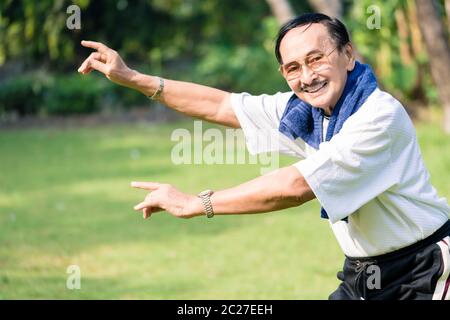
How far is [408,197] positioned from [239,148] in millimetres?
11071

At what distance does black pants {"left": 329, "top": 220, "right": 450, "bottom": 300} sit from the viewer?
374cm

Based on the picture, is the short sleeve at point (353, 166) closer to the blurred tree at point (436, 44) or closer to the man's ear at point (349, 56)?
the man's ear at point (349, 56)

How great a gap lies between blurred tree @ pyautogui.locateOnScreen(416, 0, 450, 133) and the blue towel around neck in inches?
363

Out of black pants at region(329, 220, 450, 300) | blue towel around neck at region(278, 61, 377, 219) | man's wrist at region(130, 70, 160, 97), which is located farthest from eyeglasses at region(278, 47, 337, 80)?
man's wrist at region(130, 70, 160, 97)

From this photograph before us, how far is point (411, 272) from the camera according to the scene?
149 inches

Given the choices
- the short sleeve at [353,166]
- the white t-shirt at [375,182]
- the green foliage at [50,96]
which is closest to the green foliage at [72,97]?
the green foliage at [50,96]

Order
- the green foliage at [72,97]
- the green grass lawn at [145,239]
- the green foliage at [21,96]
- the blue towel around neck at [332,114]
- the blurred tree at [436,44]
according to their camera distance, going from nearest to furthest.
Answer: the blue towel around neck at [332,114], the green grass lawn at [145,239], the blurred tree at [436,44], the green foliage at [21,96], the green foliage at [72,97]

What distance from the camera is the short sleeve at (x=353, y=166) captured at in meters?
3.49

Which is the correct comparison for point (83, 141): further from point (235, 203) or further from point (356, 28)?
point (235, 203)

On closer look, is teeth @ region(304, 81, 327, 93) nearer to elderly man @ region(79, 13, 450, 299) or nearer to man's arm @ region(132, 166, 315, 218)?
elderly man @ region(79, 13, 450, 299)

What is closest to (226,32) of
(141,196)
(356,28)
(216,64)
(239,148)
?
(216,64)

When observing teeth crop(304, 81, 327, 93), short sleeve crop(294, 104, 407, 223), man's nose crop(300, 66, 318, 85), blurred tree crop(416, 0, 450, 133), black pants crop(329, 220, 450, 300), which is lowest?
black pants crop(329, 220, 450, 300)

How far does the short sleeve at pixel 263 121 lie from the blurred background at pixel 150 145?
7.70 ft

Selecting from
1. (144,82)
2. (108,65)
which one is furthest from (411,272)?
(108,65)
